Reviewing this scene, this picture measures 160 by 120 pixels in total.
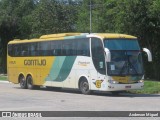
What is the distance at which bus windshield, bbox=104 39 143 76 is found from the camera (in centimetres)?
2584

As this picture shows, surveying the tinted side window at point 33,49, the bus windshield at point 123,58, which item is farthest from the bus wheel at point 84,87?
the tinted side window at point 33,49

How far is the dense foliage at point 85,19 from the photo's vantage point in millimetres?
38156

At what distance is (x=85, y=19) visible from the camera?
51.3 meters

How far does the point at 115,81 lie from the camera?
2578 cm

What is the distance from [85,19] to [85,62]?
955 inches

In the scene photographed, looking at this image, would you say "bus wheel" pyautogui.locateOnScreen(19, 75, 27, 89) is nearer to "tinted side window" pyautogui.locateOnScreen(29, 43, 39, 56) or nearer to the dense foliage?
"tinted side window" pyautogui.locateOnScreen(29, 43, 39, 56)

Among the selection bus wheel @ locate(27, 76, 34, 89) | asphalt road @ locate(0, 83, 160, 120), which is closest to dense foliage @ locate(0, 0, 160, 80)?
bus wheel @ locate(27, 76, 34, 89)

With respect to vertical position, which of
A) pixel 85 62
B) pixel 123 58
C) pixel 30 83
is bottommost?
pixel 30 83

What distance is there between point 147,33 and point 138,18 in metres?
2.01

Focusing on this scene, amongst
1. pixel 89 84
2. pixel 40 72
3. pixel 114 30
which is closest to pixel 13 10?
pixel 114 30

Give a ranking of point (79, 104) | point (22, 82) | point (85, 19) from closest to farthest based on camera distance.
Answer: point (79, 104) < point (22, 82) < point (85, 19)

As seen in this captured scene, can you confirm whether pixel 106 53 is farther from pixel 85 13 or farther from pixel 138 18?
pixel 85 13

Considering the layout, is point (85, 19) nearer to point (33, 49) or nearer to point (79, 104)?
point (33, 49)

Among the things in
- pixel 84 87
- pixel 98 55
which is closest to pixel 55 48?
pixel 84 87
